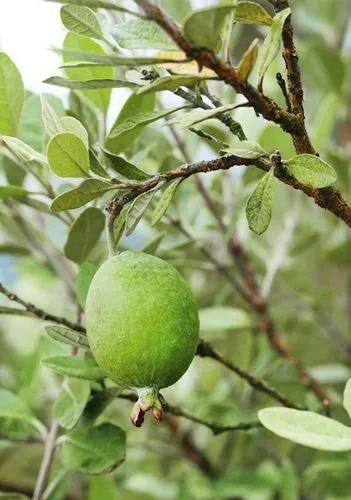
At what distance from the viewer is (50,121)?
1.97 ft

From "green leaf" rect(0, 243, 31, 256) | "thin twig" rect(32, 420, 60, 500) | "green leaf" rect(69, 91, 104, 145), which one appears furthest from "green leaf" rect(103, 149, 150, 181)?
"green leaf" rect(0, 243, 31, 256)

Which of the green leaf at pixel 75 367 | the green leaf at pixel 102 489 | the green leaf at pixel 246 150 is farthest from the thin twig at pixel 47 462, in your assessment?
the green leaf at pixel 246 150

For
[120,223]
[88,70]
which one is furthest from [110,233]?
[88,70]

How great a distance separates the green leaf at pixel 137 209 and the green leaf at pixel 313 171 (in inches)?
4.5

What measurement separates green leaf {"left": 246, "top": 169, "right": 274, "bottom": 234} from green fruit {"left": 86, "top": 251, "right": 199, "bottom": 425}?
0.26 ft

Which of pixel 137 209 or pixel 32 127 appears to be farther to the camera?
pixel 32 127

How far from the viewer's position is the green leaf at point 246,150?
56 cm

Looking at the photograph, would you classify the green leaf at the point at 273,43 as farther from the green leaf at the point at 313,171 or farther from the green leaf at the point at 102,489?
the green leaf at the point at 102,489

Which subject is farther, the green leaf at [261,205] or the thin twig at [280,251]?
the thin twig at [280,251]

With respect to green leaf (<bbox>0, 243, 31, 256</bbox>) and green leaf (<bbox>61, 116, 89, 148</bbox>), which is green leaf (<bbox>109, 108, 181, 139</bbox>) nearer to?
green leaf (<bbox>61, 116, 89, 148</bbox>)

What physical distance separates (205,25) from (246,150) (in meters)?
0.11

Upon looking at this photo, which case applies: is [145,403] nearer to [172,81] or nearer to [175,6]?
[172,81]

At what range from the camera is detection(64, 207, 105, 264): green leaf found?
0.74 meters

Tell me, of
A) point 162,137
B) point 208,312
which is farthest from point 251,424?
point 162,137
